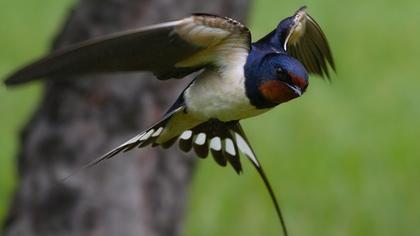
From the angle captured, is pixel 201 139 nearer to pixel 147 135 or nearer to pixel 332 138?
pixel 147 135

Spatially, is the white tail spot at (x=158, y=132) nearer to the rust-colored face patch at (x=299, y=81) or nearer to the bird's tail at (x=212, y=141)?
the bird's tail at (x=212, y=141)

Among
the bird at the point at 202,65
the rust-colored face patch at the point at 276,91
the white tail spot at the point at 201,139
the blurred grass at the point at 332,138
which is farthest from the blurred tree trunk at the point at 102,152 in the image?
the rust-colored face patch at the point at 276,91

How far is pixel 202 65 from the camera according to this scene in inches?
91.0

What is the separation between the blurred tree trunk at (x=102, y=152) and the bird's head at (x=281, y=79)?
2.98 meters

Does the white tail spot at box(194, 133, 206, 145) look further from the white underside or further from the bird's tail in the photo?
the white underside

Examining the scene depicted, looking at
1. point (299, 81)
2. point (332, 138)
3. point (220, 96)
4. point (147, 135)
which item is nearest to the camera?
point (299, 81)

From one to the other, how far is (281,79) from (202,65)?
0.23m

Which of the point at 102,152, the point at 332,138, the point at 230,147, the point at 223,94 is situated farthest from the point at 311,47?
the point at 332,138

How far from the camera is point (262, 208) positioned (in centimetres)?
736

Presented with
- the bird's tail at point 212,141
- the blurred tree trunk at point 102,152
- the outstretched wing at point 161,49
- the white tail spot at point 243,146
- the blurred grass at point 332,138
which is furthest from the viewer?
the blurred grass at point 332,138

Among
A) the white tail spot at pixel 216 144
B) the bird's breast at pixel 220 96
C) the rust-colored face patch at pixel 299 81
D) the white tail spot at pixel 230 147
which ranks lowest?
the white tail spot at pixel 230 147

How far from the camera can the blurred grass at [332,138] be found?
7336 millimetres

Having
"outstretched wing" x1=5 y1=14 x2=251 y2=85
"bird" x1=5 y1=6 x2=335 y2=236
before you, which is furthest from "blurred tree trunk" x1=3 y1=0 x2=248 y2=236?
"outstretched wing" x1=5 y1=14 x2=251 y2=85

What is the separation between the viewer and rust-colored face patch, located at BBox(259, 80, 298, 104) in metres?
2.11
